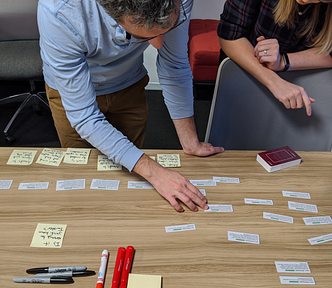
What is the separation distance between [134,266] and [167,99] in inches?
27.2

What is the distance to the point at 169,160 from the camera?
3.66ft

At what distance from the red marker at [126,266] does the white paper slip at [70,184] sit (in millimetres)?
310

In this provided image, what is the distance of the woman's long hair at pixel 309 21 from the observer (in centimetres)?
111

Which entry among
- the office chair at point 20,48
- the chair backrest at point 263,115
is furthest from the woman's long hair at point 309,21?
the office chair at point 20,48

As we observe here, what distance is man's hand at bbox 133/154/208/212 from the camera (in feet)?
3.00

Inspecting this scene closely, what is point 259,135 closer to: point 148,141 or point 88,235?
point 88,235

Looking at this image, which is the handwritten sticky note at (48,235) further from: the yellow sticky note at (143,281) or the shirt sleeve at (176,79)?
the shirt sleeve at (176,79)

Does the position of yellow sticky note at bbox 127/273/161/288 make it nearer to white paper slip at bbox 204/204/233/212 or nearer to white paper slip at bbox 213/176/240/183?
white paper slip at bbox 204/204/233/212

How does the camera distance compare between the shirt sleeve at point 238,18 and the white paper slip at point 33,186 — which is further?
the shirt sleeve at point 238,18

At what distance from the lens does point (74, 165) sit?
1071mm

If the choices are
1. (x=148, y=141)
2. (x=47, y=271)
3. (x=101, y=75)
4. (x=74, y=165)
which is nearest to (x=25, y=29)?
(x=148, y=141)

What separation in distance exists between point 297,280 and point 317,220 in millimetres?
248

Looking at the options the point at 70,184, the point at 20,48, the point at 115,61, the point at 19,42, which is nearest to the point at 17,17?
the point at 19,42

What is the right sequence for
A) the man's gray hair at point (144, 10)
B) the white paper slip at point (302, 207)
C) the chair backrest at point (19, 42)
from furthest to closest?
1. the chair backrest at point (19, 42)
2. the white paper slip at point (302, 207)
3. the man's gray hair at point (144, 10)
